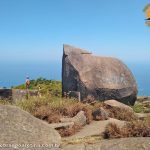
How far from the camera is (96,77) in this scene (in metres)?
22.8

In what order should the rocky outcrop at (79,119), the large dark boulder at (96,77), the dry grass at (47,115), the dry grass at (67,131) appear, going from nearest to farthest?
the dry grass at (67,131)
the rocky outcrop at (79,119)
the dry grass at (47,115)
the large dark boulder at (96,77)

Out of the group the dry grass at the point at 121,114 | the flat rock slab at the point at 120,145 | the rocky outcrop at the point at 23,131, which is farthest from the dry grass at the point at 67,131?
the dry grass at the point at 121,114

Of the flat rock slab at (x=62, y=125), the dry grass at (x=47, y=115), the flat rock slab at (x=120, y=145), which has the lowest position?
the flat rock slab at (x=120, y=145)

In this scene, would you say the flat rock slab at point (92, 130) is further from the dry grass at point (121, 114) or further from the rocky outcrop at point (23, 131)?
the rocky outcrop at point (23, 131)

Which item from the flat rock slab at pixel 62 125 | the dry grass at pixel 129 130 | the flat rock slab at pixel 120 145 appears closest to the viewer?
the flat rock slab at pixel 120 145

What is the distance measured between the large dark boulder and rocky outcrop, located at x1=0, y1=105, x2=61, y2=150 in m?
12.3

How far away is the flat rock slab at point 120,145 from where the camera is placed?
8704 mm

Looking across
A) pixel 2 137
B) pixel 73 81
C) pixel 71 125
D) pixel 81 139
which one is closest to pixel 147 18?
pixel 2 137

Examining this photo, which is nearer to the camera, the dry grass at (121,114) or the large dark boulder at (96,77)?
the dry grass at (121,114)

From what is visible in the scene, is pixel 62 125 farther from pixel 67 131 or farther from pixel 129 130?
pixel 129 130

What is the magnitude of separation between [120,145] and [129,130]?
190 cm

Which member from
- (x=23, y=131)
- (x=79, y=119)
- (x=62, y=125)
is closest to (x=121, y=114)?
(x=79, y=119)

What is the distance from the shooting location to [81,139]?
1045 centimetres

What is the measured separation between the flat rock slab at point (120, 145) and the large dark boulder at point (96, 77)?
1218cm
